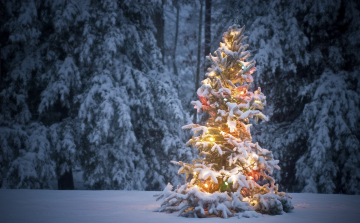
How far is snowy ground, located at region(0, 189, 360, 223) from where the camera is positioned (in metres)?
5.05

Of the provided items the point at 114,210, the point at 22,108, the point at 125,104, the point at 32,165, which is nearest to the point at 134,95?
the point at 125,104

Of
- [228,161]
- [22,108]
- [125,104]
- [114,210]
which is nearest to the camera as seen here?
[114,210]

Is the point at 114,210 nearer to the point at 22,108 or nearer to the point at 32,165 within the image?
the point at 32,165

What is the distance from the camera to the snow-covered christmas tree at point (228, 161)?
18.1ft

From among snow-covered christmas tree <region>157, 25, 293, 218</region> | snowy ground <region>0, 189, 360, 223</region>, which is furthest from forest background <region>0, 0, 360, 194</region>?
snow-covered christmas tree <region>157, 25, 293, 218</region>

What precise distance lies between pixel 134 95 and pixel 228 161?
23.5 feet

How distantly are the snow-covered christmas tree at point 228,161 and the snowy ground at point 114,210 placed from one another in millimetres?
279

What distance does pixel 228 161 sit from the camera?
6.07 meters

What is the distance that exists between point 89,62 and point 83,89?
1.09m

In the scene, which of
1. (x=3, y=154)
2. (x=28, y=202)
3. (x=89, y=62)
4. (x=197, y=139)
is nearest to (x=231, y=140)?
(x=197, y=139)

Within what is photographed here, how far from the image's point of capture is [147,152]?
1328 cm

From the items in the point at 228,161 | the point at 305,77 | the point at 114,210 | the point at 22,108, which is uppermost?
the point at 305,77

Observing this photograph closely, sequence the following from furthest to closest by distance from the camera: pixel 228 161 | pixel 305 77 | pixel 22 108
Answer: pixel 305 77
pixel 22 108
pixel 228 161

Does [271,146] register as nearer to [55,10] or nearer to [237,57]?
[237,57]
